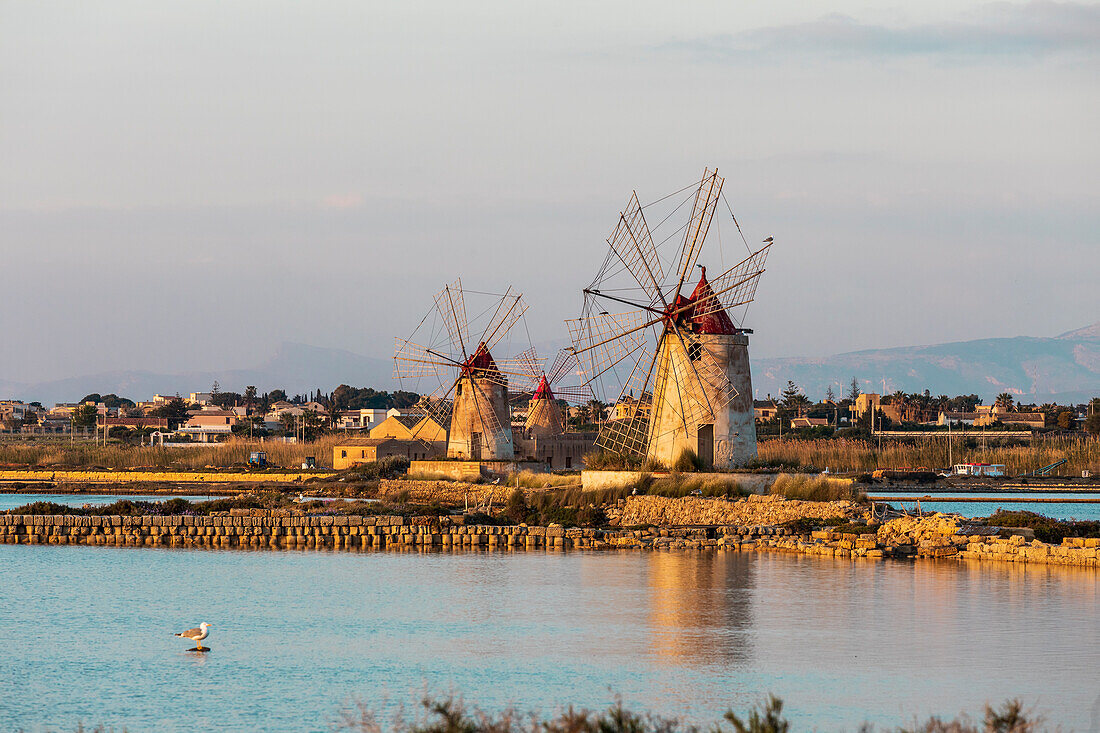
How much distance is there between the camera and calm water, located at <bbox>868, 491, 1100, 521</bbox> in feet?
131

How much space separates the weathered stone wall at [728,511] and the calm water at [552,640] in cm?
296

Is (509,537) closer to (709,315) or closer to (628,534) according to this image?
(628,534)

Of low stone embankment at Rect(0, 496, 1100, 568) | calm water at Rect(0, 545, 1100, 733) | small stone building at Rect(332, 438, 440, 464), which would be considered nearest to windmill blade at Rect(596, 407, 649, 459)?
low stone embankment at Rect(0, 496, 1100, 568)

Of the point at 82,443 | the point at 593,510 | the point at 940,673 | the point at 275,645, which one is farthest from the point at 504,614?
the point at 82,443

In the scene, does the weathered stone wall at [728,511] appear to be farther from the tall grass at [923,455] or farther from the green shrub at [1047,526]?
the tall grass at [923,455]

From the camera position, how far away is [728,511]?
27.2 metres

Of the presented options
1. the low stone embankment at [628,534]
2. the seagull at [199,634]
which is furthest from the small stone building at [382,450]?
the seagull at [199,634]

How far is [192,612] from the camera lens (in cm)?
1786

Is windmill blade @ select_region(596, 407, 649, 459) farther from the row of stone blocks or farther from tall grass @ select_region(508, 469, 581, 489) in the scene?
the row of stone blocks

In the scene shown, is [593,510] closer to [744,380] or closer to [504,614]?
[744,380]

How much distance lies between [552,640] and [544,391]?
119 ft

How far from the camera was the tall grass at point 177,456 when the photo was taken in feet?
225

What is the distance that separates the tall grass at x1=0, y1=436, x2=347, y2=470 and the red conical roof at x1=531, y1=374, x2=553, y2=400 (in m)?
17.5

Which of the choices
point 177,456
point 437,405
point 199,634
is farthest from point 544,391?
point 199,634
